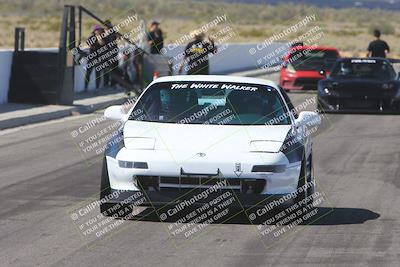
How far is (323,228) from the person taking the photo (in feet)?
32.1

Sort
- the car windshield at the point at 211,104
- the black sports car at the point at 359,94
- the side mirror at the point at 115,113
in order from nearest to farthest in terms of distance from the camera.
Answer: the car windshield at the point at 211,104, the side mirror at the point at 115,113, the black sports car at the point at 359,94

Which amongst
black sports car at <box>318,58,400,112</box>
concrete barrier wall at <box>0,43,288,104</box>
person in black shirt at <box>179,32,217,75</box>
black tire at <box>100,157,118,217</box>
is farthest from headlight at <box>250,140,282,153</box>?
person in black shirt at <box>179,32,217,75</box>

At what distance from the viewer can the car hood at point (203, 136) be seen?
9.80 m

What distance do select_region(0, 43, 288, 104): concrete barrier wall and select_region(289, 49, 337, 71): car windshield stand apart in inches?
134

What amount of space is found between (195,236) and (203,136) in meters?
1.09

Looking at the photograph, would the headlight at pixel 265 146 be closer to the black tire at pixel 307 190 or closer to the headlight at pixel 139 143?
the black tire at pixel 307 190

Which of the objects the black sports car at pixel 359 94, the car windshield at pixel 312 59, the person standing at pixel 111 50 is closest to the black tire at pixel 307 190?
the black sports car at pixel 359 94

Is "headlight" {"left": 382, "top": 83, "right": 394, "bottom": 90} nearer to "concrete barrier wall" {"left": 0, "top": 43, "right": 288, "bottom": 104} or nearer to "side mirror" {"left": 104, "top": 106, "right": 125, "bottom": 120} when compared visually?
"concrete barrier wall" {"left": 0, "top": 43, "right": 288, "bottom": 104}

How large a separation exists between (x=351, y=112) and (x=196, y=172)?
49.9 ft

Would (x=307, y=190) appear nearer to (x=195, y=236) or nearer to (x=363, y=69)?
(x=195, y=236)

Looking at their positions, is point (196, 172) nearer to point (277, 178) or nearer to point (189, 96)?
point (277, 178)

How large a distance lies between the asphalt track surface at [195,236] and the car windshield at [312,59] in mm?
14975

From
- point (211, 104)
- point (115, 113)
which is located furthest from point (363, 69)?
point (115, 113)

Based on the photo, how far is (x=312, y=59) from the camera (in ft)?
105
